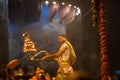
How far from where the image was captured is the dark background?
1206 cm

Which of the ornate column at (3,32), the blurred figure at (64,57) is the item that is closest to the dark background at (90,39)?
the ornate column at (3,32)

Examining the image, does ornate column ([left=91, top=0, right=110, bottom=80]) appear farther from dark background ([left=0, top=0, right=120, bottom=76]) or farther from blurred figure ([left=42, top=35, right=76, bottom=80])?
dark background ([left=0, top=0, right=120, bottom=76])

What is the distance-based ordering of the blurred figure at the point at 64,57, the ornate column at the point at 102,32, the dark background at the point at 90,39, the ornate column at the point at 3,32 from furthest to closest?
the dark background at the point at 90,39
the ornate column at the point at 3,32
the blurred figure at the point at 64,57
the ornate column at the point at 102,32

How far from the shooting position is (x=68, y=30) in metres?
12.2

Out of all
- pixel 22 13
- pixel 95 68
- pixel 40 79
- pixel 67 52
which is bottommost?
pixel 95 68

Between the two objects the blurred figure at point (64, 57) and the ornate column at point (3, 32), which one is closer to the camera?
the blurred figure at point (64, 57)

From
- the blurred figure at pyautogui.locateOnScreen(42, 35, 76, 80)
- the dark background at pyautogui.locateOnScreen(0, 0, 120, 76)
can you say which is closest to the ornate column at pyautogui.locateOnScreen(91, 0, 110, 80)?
the blurred figure at pyautogui.locateOnScreen(42, 35, 76, 80)

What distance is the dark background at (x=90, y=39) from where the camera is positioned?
39.6ft

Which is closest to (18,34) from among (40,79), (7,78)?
(7,78)

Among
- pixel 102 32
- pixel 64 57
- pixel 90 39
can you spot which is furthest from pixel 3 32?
pixel 102 32

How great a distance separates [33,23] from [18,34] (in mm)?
806

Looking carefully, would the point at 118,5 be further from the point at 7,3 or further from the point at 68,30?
the point at 7,3

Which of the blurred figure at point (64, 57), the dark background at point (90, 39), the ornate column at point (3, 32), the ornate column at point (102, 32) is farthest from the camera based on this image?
the dark background at point (90, 39)

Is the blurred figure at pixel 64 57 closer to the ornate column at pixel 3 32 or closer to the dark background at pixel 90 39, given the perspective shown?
the ornate column at pixel 3 32
